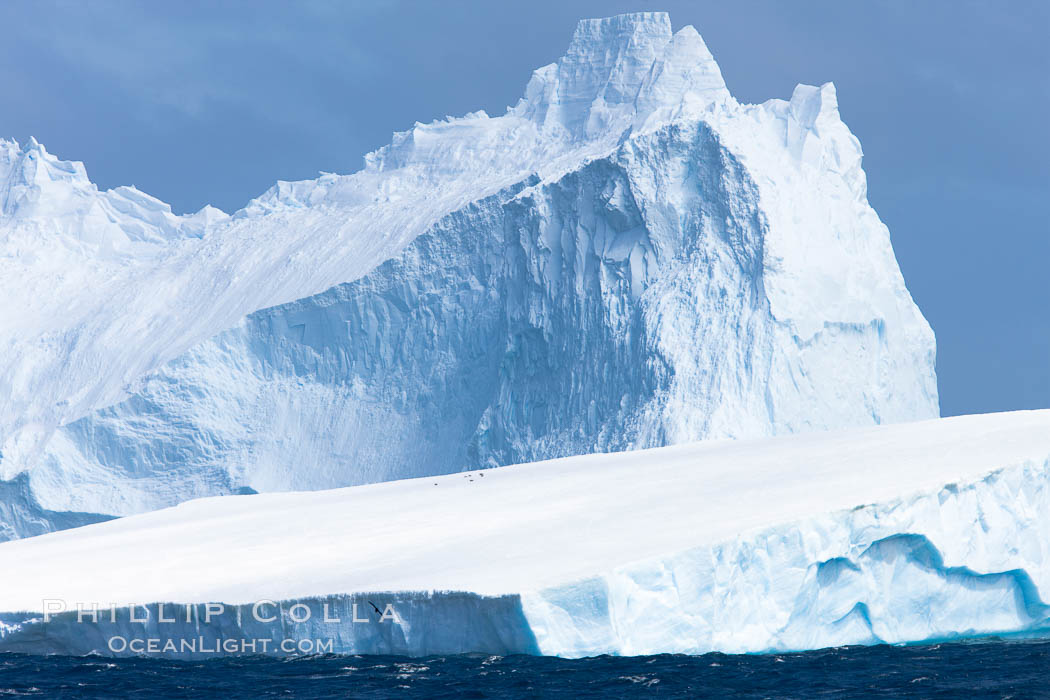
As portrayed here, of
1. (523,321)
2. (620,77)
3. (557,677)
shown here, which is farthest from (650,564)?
(620,77)

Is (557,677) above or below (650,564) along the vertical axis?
below

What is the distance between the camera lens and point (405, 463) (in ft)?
100

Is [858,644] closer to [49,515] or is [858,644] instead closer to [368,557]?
[368,557]

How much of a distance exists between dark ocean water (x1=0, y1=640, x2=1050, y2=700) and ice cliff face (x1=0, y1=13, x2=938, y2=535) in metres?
14.6

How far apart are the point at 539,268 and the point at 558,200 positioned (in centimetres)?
141

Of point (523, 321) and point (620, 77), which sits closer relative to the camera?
point (523, 321)

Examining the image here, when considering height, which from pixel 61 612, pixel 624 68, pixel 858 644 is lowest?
pixel 858 644

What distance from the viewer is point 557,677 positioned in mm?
10594

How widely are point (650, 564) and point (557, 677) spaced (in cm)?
127

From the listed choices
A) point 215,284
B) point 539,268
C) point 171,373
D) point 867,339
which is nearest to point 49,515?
point 171,373

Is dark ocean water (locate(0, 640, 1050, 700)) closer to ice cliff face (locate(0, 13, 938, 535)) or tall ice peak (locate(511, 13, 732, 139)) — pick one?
ice cliff face (locate(0, 13, 938, 535))

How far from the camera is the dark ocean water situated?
10.2 meters

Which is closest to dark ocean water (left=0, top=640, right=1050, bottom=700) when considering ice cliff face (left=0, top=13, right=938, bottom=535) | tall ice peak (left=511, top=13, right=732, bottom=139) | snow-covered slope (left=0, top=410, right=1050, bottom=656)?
snow-covered slope (left=0, top=410, right=1050, bottom=656)

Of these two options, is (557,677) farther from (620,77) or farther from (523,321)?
(620,77)
